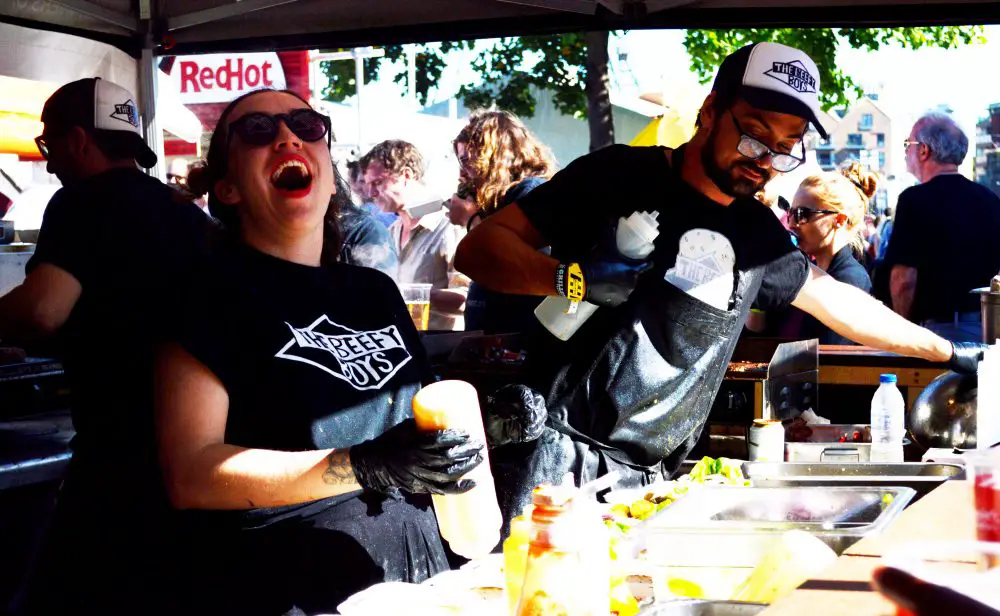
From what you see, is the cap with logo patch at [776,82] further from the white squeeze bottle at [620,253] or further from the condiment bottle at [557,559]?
the condiment bottle at [557,559]

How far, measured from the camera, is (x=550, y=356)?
3.04m

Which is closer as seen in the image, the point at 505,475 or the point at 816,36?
the point at 505,475

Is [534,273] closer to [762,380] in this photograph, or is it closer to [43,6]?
[762,380]

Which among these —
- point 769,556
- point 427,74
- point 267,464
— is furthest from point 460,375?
point 427,74

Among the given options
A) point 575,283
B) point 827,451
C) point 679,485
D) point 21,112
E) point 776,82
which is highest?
point 21,112

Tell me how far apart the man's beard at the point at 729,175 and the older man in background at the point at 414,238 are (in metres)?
4.02

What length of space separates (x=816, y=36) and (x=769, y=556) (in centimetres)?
1232

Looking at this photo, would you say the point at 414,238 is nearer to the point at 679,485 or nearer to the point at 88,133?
the point at 88,133

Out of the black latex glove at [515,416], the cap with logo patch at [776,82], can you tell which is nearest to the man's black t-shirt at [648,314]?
the cap with logo patch at [776,82]

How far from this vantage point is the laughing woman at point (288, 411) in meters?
2.04

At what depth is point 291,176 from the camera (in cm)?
239

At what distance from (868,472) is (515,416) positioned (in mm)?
976

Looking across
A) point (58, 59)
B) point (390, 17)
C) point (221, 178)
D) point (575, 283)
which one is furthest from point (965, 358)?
point (58, 59)

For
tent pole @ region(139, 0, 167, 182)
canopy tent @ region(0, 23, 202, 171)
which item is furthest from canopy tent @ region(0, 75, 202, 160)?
tent pole @ region(139, 0, 167, 182)
